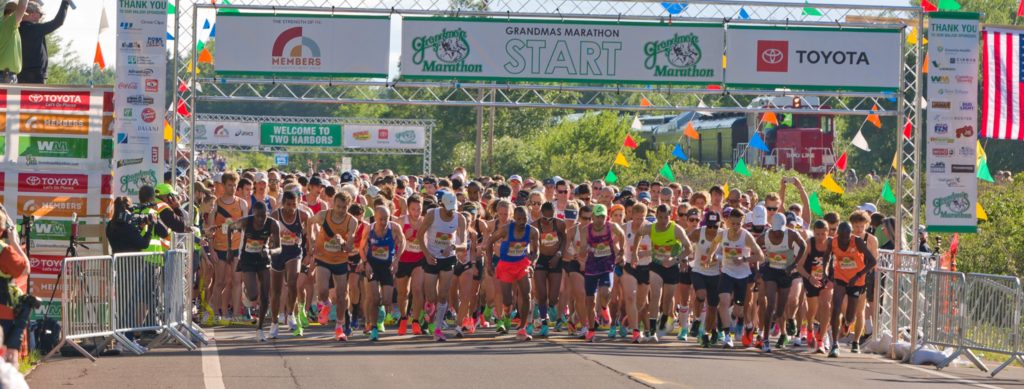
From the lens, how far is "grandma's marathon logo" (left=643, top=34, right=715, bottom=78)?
743 inches

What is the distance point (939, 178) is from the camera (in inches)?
674

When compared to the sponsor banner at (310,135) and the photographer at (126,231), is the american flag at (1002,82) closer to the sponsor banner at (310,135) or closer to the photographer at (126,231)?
the photographer at (126,231)

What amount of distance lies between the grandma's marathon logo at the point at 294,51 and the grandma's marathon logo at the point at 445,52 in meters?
1.33

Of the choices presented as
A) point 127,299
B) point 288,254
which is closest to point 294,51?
point 288,254

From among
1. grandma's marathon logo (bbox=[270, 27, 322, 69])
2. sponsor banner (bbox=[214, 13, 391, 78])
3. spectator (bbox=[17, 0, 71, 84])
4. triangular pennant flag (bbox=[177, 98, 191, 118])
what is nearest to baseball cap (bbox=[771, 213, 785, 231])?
sponsor banner (bbox=[214, 13, 391, 78])

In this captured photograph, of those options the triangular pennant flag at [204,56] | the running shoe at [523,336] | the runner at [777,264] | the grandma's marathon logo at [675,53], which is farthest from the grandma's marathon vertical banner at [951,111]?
the triangular pennant flag at [204,56]

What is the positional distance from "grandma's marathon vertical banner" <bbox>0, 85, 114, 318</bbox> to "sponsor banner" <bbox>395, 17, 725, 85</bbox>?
439 cm

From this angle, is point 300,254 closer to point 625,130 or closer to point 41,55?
point 41,55

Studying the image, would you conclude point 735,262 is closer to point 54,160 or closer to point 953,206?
point 953,206

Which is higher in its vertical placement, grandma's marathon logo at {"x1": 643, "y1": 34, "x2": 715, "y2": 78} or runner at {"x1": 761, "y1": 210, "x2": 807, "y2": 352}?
grandma's marathon logo at {"x1": 643, "y1": 34, "x2": 715, "y2": 78}

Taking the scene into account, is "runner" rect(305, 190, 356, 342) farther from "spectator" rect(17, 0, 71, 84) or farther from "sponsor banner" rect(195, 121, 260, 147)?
"sponsor banner" rect(195, 121, 260, 147)

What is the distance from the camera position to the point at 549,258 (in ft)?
55.5

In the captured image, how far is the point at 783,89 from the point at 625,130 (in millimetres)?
33094

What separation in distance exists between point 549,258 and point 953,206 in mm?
4917
